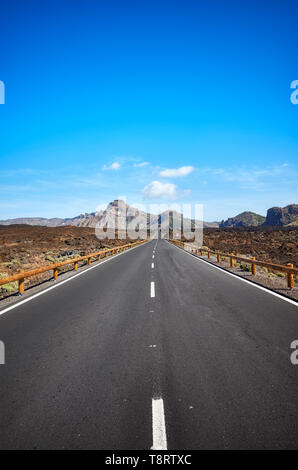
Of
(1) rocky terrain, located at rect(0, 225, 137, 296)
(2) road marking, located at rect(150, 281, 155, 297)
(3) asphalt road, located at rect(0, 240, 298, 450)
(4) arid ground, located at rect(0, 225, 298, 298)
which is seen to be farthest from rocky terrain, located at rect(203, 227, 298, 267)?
(3) asphalt road, located at rect(0, 240, 298, 450)

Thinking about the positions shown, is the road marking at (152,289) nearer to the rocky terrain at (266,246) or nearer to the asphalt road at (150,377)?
the asphalt road at (150,377)

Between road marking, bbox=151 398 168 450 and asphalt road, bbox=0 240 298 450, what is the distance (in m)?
0.01

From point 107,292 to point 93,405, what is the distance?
6.05 metres

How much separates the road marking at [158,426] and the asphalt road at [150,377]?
0.01m

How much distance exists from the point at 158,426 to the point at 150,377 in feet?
3.15

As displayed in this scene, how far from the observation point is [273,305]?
6992 millimetres

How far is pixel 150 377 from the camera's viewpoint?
353 cm

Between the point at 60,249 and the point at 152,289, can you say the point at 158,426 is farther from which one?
the point at 60,249

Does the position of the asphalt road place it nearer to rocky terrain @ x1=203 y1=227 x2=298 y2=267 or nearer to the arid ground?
Answer: the arid ground

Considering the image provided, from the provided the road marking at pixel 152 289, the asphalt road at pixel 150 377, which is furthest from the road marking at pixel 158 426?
the road marking at pixel 152 289

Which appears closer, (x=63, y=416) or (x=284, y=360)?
(x=63, y=416)
